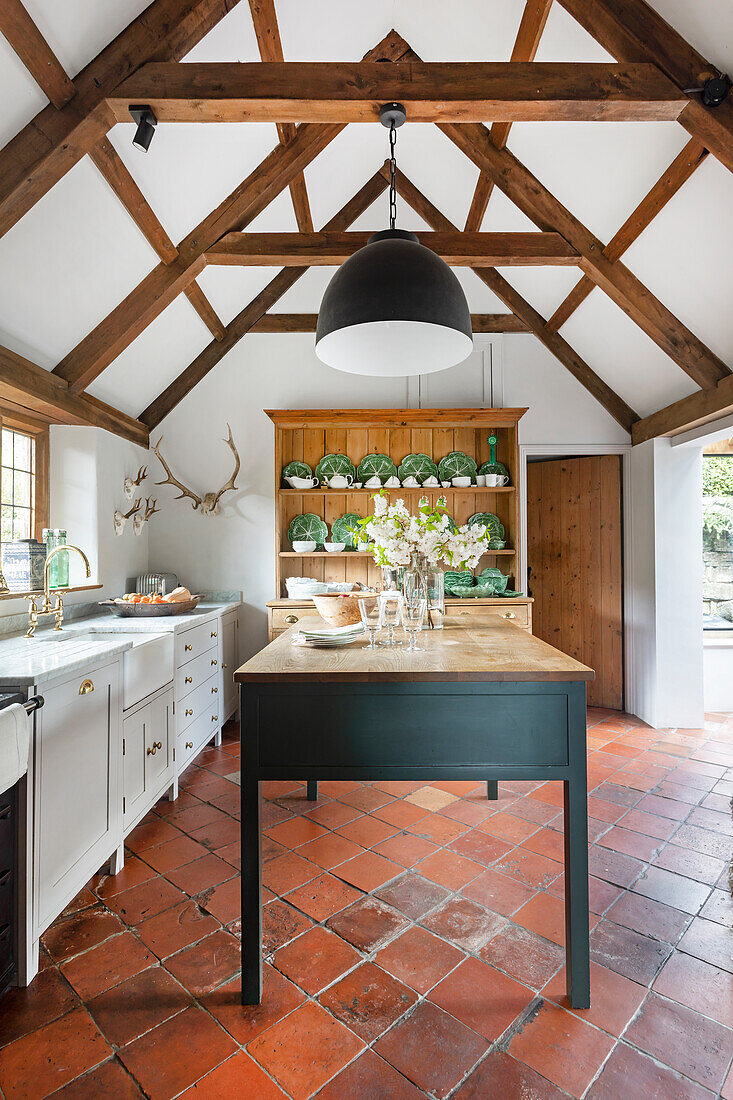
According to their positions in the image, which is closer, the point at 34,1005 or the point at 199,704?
the point at 34,1005

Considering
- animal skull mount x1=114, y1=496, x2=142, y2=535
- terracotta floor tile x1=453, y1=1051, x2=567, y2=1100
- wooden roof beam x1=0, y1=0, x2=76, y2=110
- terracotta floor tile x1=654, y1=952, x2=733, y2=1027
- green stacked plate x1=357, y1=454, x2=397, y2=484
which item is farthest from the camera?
green stacked plate x1=357, y1=454, x2=397, y2=484

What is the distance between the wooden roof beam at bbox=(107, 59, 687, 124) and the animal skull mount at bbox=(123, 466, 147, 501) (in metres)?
2.27

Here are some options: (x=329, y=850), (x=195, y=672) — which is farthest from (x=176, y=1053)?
(x=195, y=672)

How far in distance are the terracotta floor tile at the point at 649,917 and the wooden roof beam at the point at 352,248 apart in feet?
10.7

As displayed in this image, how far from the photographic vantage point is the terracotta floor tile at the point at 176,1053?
1.45m

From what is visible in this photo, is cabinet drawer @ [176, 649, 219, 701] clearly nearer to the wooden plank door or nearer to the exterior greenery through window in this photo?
the wooden plank door

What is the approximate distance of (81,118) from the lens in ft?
7.48

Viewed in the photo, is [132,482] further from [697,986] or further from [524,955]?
[697,986]

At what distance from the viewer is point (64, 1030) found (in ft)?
5.29

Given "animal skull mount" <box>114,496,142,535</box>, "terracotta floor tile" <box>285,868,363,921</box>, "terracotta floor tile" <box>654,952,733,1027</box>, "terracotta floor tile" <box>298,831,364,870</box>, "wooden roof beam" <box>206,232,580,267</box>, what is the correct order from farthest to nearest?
"animal skull mount" <box>114,496,142,535</box> < "wooden roof beam" <box>206,232,580,267</box> < "terracotta floor tile" <box>298,831,364,870</box> < "terracotta floor tile" <box>285,868,363,921</box> < "terracotta floor tile" <box>654,952,733,1027</box>

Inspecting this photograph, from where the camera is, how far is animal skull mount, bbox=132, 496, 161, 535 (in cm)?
437

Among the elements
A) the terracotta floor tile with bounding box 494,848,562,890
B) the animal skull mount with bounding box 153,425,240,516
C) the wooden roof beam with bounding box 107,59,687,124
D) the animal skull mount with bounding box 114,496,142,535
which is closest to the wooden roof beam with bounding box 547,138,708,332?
the wooden roof beam with bounding box 107,59,687,124

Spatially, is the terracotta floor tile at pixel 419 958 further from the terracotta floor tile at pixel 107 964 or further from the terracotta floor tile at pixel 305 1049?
the terracotta floor tile at pixel 107 964

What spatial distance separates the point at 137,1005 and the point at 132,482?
10.6ft
